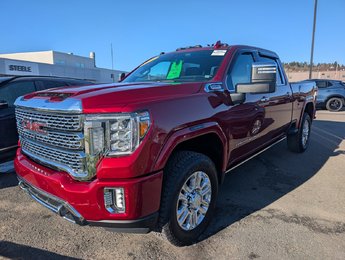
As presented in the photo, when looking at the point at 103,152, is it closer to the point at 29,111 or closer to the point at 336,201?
the point at 29,111

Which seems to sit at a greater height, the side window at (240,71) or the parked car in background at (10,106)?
the side window at (240,71)

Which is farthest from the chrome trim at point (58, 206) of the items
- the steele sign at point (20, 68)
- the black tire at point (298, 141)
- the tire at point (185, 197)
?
the steele sign at point (20, 68)

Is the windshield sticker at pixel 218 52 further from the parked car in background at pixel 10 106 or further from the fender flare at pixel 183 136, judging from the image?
the parked car in background at pixel 10 106

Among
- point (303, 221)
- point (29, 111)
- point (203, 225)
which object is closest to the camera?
point (29, 111)

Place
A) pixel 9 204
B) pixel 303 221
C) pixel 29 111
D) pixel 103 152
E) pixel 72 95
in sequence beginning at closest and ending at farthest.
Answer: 1. pixel 103 152
2. pixel 72 95
3. pixel 29 111
4. pixel 303 221
5. pixel 9 204

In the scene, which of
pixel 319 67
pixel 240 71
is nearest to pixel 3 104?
pixel 240 71

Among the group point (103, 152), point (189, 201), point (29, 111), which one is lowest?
point (189, 201)

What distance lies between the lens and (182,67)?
13.3 ft

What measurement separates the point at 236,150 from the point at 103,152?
1.88 meters

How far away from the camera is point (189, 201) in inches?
117

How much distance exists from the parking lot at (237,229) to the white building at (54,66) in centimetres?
2292

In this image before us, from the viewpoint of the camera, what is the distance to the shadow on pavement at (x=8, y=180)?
4.73 meters

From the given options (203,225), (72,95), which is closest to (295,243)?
(203,225)

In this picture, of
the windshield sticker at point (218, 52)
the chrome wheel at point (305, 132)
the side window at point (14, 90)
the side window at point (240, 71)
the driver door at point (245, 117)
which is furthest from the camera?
the chrome wheel at point (305, 132)
